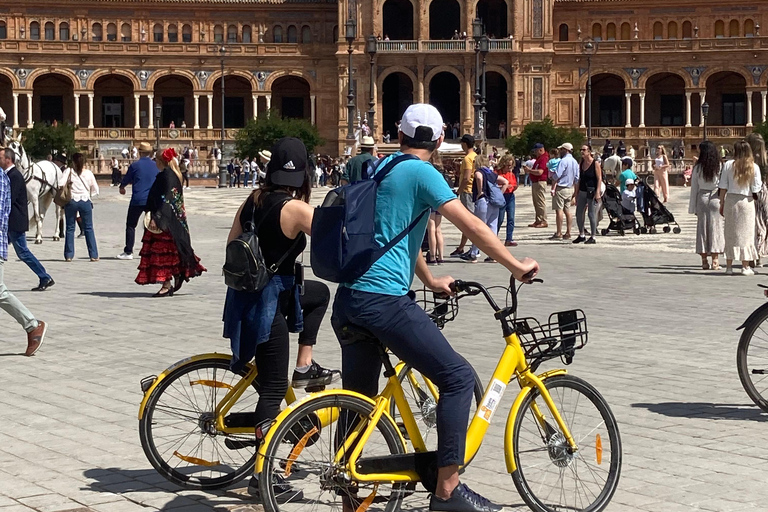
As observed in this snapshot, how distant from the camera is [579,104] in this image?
68.9m

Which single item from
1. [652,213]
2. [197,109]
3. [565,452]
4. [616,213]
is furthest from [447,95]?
[565,452]

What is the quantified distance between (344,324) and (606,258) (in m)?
13.7

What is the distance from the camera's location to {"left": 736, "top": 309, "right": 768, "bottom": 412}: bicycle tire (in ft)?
23.9

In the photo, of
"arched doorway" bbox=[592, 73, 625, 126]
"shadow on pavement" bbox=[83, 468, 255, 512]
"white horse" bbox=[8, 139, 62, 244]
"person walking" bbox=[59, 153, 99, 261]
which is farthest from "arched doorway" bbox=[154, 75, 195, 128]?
"shadow on pavement" bbox=[83, 468, 255, 512]

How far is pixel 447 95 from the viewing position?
70.8 m

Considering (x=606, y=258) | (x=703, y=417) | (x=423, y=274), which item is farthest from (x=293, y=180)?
(x=606, y=258)

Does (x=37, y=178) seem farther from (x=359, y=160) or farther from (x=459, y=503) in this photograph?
(x=459, y=503)

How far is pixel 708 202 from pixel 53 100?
60.2 meters

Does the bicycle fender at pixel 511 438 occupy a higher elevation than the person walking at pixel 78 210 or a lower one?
lower

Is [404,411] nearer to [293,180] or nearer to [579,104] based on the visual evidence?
[293,180]

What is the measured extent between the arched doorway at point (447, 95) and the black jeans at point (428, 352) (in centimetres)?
6583

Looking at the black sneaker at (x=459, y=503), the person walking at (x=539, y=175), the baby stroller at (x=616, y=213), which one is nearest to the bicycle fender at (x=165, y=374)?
the black sneaker at (x=459, y=503)

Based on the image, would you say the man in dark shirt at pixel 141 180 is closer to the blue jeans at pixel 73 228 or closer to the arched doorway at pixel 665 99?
the blue jeans at pixel 73 228

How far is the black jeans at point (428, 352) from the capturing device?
15.9ft
